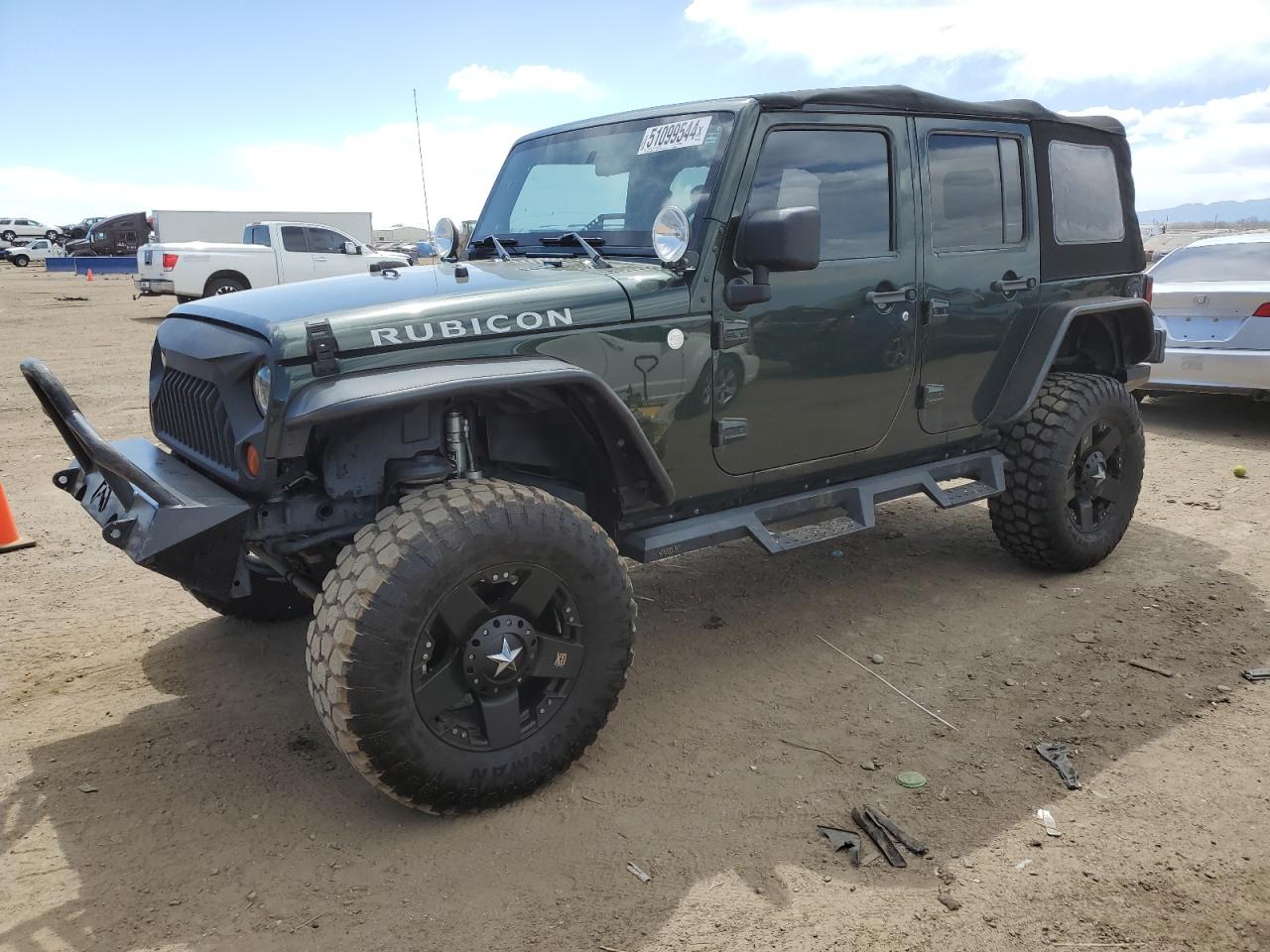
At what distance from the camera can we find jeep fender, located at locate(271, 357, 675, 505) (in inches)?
105

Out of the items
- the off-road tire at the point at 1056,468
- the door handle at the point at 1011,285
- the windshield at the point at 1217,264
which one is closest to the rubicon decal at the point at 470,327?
the door handle at the point at 1011,285

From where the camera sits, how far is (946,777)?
3205 mm

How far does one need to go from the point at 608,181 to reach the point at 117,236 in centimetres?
4293

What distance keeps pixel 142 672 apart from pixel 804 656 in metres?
2.64

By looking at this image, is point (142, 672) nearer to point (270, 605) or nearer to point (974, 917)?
point (270, 605)

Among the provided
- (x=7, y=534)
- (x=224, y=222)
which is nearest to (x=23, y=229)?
(x=224, y=222)

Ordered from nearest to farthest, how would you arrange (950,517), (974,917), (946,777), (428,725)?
(974,917)
(428,725)
(946,777)
(950,517)

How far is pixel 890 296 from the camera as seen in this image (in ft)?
13.0

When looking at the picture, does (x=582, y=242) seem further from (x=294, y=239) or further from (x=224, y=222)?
(x=224, y=222)

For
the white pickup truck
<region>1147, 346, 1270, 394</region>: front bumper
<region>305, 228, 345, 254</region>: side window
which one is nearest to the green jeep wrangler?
<region>1147, 346, 1270, 394</region>: front bumper

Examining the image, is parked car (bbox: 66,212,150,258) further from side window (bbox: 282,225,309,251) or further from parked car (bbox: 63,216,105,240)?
side window (bbox: 282,225,309,251)

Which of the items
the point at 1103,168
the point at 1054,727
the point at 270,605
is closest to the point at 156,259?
the point at 270,605

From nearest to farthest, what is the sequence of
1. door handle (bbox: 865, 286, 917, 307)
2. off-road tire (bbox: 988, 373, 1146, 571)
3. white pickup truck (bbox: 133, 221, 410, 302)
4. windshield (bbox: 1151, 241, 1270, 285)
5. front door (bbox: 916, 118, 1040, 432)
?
door handle (bbox: 865, 286, 917, 307) → front door (bbox: 916, 118, 1040, 432) → off-road tire (bbox: 988, 373, 1146, 571) → windshield (bbox: 1151, 241, 1270, 285) → white pickup truck (bbox: 133, 221, 410, 302)

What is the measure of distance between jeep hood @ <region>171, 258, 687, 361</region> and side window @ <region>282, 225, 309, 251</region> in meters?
15.8
